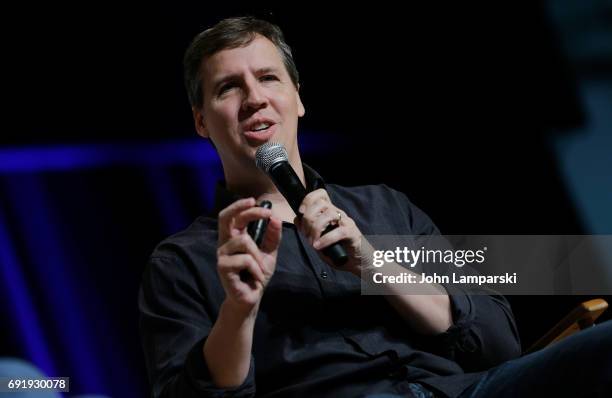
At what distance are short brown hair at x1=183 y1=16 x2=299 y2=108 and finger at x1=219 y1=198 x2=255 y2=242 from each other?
1.93ft

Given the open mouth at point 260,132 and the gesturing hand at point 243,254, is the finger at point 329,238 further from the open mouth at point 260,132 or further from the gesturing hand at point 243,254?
the open mouth at point 260,132

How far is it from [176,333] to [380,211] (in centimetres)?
53

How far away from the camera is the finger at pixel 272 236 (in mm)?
1267

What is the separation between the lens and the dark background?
2297mm

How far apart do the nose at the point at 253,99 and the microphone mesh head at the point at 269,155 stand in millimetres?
125

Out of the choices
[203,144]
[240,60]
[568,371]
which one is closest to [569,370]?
[568,371]

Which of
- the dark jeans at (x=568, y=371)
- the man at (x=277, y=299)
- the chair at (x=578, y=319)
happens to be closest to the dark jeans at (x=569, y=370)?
the dark jeans at (x=568, y=371)

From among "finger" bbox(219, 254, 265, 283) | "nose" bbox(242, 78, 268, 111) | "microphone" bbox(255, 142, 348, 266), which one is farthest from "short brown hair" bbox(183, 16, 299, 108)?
"finger" bbox(219, 254, 265, 283)

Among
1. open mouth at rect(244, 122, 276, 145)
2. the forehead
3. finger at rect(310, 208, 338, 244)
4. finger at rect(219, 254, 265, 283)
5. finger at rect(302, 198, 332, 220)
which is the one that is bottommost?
finger at rect(219, 254, 265, 283)

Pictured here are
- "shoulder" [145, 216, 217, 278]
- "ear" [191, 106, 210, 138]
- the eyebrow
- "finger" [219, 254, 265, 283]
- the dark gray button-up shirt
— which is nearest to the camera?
"finger" [219, 254, 265, 283]

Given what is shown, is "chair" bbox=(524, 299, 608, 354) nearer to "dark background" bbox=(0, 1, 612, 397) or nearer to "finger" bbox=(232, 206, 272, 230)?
"finger" bbox=(232, 206, 272, 230)

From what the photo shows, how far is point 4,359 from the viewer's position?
2.15 m

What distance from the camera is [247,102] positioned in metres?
1.63

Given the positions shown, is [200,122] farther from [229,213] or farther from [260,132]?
[229,213]
